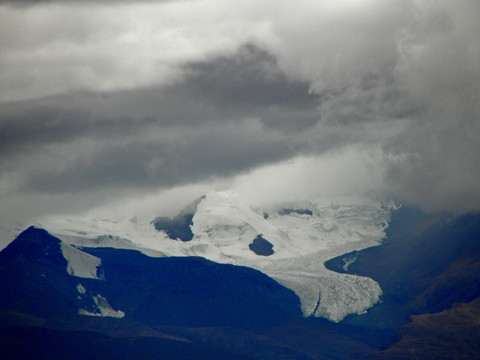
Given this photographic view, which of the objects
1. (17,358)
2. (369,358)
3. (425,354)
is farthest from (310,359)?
(17,358)

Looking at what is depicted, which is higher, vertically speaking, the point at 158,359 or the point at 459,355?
the point at 459,355

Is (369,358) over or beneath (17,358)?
over

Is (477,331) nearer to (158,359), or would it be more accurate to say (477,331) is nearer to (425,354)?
(425,354)

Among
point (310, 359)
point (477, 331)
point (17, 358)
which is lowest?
point (17, 358)

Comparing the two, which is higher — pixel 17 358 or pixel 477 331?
pixel 477 331

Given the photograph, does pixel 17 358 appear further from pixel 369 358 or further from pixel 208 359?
pixel 369 358

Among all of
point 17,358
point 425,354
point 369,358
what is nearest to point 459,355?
point 425,354

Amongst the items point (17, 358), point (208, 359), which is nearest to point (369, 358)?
point (208, 359)

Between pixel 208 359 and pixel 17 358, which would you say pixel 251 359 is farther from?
pixel 17 358

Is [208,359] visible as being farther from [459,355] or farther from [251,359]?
[459,355]
